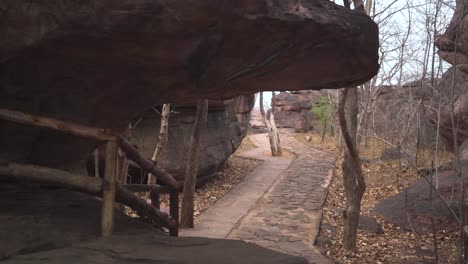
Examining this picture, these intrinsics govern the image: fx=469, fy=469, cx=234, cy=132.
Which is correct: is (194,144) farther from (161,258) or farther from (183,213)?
(161,258)

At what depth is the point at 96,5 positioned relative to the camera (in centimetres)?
289

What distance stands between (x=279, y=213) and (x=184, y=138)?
3333 millimetres

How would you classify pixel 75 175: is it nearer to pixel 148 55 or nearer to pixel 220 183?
pixel 148 55

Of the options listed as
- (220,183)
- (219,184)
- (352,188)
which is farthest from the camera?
(220,183)

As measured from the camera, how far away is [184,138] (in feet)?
39.2

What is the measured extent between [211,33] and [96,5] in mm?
861

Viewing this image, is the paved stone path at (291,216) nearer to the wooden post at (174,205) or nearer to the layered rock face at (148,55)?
the wooden post at (174,205)

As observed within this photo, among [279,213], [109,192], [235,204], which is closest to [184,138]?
[235,204]

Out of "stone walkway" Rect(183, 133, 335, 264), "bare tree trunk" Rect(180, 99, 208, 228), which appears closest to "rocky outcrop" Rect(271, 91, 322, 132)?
"stone walkway" Rect(183, 133, 335, 264)

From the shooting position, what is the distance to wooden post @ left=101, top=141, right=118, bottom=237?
10.4ft

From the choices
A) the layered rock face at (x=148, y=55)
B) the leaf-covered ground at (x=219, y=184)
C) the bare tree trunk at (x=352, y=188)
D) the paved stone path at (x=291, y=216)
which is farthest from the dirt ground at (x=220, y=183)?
the layered rock face at (x=148, y=55)

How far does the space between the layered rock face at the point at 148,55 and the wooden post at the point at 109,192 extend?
663 millimetres

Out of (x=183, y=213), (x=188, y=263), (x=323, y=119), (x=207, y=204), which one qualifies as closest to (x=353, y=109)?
(x=183, y=213)

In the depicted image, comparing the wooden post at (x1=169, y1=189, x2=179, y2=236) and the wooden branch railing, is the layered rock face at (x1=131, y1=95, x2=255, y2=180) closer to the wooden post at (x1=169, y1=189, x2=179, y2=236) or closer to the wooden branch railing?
the wooden post at (x1=169, y1=189, x2=179, y2=236)
